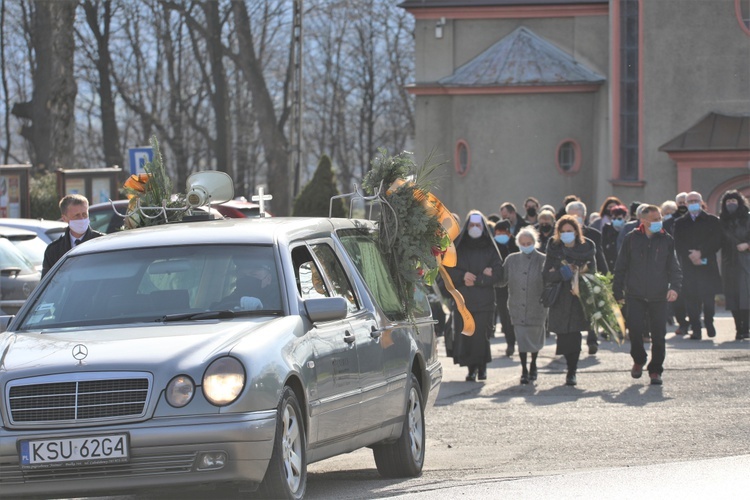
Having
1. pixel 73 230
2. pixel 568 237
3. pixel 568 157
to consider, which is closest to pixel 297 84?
pixel 568 157

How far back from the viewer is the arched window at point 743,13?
3339 centimetres

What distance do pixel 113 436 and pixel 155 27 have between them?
4688 cm

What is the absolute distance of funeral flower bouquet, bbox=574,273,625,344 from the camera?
1505cm

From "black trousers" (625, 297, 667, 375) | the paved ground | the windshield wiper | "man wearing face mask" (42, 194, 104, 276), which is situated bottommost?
the paved ground

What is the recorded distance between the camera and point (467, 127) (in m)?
38.0

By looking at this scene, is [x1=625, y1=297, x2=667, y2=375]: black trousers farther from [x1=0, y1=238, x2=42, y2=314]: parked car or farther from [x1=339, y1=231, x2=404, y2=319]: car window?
[x1=0, y1=238, x2=42, y2=314]: parked car

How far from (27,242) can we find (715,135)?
19.5m

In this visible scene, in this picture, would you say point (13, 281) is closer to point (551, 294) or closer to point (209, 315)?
point (551, 294)

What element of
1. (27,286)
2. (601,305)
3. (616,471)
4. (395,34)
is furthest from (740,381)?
(395,34)

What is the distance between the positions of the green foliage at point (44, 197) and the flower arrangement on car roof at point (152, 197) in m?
21.2

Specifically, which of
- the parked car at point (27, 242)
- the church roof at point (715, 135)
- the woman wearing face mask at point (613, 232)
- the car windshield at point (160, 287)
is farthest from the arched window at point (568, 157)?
the car windshield at point (160, 287)

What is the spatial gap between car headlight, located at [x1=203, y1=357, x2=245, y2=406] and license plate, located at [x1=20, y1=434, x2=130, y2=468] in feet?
1.52

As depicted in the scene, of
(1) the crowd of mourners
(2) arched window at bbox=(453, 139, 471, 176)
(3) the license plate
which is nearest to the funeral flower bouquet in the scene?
(1) the crowd of mourners

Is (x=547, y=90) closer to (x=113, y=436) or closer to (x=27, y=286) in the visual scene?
(x=27, y=286)
